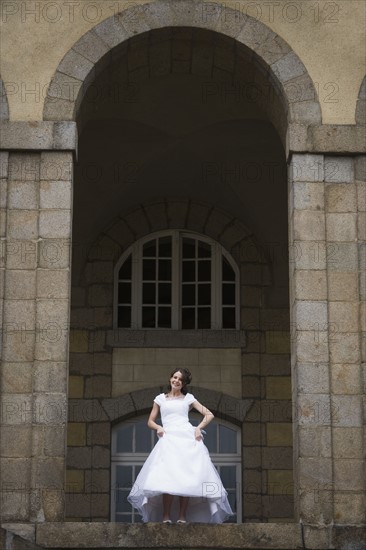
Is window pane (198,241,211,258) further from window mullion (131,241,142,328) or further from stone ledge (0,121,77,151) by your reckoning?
stone ledge (0,121,77,151)

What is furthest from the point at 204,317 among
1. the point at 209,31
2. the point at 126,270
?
the point at 209,31

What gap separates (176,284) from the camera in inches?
718

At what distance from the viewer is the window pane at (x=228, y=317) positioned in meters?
18.0

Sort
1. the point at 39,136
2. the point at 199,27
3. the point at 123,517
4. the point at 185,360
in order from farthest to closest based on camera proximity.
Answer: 1. the point at 185,360
2. the point at 123,517
3. the point at 199,27
4. the point at 39,136

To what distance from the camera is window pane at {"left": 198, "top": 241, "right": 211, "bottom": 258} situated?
727 inches

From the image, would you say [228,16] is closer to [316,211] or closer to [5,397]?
[316,211]

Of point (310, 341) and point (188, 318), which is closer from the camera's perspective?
point (310, 341)

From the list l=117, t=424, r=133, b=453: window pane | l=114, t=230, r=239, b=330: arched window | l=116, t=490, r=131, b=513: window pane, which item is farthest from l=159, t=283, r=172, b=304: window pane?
l=116, t=490, r=131, b=513: window pane

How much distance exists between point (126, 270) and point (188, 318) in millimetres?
1189

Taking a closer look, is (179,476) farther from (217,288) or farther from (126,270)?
(126,270)

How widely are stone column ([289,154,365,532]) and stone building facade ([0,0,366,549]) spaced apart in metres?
0.02

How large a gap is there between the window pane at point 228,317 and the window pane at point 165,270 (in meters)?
0.98

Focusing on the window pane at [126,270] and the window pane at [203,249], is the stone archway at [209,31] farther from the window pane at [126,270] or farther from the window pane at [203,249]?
the window pane at [126,270]

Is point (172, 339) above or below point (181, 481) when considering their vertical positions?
above
